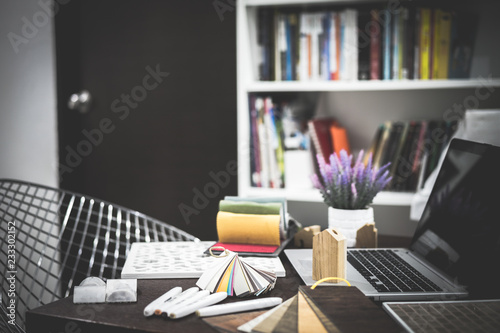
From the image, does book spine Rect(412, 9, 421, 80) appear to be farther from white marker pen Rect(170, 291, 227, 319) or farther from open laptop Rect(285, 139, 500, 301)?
white marker pen Rect(170, 291, 227, 319)

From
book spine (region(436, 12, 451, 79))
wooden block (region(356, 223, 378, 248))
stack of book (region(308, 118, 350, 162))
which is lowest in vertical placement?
wooden block (region(356, 223, 378, 248))

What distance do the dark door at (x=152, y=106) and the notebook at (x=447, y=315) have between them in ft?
4.32

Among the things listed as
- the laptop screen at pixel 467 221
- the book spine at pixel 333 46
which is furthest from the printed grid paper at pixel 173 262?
the book spine at pixel 333 46

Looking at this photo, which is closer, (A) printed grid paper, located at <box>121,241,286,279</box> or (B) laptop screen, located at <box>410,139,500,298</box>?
(B) laptop screen, located at <box>410,139,500,298</box>

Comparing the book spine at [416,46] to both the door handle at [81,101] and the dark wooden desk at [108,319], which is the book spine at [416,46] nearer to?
the dark wooden desk at [108,319]

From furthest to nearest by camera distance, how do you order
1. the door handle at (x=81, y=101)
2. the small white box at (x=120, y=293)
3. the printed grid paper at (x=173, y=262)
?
the door handle at (x=81, y=101)
the printed grid paper at (x=173, y=262)
the small white box at (x=120, y=293)

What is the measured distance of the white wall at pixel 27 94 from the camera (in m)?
2.27

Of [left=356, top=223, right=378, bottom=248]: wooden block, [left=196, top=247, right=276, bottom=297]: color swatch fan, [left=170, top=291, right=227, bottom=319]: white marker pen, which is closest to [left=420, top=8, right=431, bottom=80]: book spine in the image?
[left=356, top=223, right=378, bottom=248]: wooden block

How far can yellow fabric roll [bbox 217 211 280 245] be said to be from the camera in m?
1.38

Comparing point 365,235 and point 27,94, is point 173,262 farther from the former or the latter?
point 27,94

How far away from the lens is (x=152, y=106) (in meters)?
2.32

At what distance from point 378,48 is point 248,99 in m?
0.59

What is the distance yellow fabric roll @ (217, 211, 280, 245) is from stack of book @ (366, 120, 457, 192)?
0.90 m

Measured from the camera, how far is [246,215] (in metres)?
1.40
